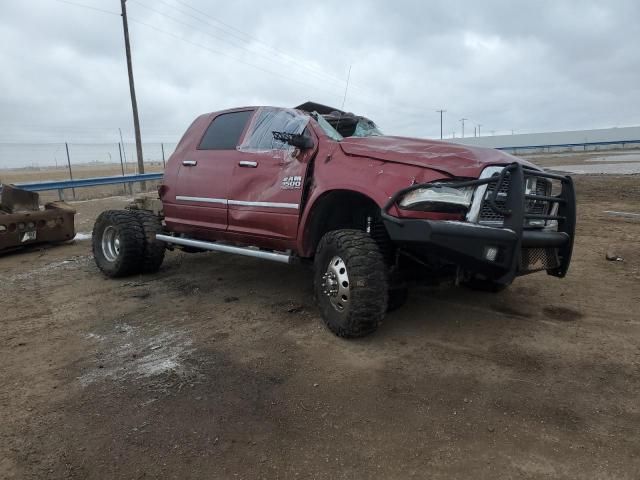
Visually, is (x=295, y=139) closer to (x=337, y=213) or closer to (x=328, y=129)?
(x=328, y=129)

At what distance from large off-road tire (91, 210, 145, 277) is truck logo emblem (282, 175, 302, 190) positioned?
237 centimetres

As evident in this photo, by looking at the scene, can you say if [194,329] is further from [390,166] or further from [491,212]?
[491,212]

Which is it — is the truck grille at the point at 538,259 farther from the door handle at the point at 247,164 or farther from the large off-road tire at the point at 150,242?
the large off-road tire at the point at 150,242

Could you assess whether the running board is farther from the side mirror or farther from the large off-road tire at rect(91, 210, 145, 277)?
the side mirror

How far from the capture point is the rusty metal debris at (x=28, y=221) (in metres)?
7.24

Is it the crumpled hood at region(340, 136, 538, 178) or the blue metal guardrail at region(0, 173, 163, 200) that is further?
the blue metal guardrail at region(0, 173, 163, 200)

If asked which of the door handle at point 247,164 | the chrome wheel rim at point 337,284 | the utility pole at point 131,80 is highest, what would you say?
the utility pole at point 131,80

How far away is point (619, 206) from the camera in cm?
1030

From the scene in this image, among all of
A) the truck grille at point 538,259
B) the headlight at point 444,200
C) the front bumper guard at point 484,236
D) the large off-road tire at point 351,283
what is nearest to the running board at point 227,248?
the large off-road tire at point 351,283

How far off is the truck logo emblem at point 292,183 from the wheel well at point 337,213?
10.6 inches

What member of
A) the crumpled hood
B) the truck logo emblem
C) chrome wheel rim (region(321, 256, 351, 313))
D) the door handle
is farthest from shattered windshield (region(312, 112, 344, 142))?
chrome wheel rim (region(321, 256, 351, 313))

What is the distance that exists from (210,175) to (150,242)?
1.35 meters

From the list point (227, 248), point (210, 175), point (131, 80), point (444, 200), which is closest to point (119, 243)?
point (210, 175)

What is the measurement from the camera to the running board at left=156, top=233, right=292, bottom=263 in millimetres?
4305
